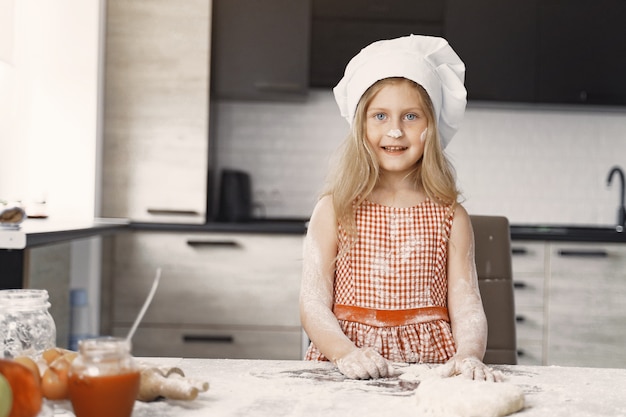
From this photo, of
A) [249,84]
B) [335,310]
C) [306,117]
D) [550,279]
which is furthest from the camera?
[306,117]

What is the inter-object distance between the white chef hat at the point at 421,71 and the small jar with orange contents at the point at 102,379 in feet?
3.24

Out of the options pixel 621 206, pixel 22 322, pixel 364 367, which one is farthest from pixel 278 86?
pixel 22 322

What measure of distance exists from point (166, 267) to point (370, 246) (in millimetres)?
1828

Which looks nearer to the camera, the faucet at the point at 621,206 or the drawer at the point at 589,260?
the drawer at the point at 589,260

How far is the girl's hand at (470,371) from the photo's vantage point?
109cm

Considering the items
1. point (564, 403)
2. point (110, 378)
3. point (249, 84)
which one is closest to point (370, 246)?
point (564, 403)

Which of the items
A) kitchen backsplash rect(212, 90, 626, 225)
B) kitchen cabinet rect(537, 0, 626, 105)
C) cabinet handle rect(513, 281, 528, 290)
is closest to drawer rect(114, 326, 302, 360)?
kitchen backsplash rect(212, 90, 626, 225)

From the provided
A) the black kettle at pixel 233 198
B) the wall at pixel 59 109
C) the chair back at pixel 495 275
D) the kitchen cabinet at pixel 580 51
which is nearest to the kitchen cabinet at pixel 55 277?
the wall at pixel 59 109

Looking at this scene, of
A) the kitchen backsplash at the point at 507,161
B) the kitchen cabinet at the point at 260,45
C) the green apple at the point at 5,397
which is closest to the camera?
the green apple at the point at 5,397

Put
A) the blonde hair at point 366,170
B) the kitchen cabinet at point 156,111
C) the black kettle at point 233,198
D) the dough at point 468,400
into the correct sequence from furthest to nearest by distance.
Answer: the black kettle at point 233,198, the kitchen cabinet at point 156,111, the blonde hair at point 366,170, the dough at point 468,400

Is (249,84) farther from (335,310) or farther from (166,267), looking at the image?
(335,310)

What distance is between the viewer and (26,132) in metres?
3.34

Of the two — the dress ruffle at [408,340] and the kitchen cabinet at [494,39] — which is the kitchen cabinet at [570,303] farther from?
the dress ruffle at [408,340]

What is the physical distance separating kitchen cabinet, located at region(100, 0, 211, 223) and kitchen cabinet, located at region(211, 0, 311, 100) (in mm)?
132
